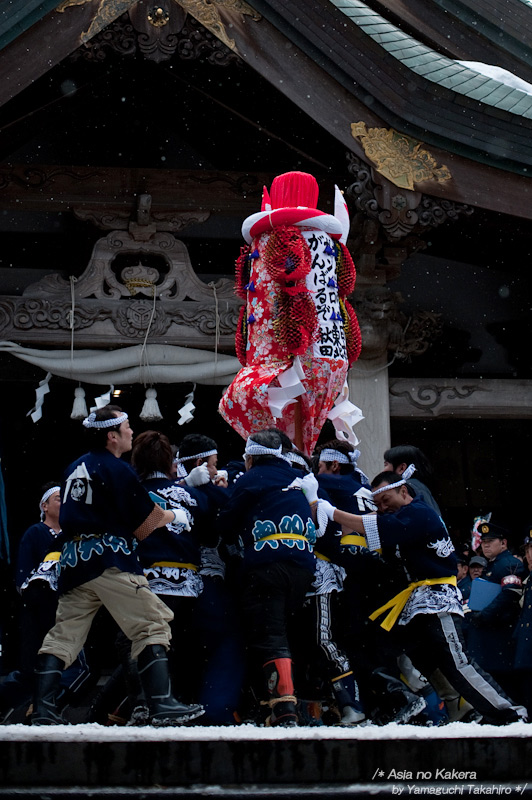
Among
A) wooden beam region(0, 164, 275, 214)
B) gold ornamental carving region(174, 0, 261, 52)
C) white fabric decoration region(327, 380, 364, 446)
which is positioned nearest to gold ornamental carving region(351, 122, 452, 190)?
gold ornamental carving region(174, 0, 261, 52)

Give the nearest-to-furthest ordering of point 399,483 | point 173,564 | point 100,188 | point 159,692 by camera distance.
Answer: point 159,692
point 173,564
point 399,483
point 100,188

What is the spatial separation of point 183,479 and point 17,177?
4046mm

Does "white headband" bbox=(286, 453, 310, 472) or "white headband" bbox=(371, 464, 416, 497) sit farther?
"white headband" bbox=(371, 464, 416, 497)

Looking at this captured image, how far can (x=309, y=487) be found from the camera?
16.9ft

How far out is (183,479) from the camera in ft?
17.8

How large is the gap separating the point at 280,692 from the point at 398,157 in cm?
438

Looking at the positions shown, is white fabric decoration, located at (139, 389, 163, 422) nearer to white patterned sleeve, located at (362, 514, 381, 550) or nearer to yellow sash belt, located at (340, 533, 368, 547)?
yellow sash belt, located at (340, 533, 368, 547)

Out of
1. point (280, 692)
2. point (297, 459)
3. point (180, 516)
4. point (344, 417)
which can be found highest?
point (344, 417)

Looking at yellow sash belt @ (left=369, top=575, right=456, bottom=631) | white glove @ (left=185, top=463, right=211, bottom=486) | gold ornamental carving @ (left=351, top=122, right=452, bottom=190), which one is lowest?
yellow sash belt @ (left=369, top=575, right=456, bottom=631)

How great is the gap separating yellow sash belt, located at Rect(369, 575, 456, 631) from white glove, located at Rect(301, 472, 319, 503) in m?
0.66

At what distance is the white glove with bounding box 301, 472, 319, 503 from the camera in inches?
202

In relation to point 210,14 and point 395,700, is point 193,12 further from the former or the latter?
point 395,700

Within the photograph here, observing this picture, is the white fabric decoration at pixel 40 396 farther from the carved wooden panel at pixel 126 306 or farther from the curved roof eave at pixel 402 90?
the curved roof eave at pixel 402 90

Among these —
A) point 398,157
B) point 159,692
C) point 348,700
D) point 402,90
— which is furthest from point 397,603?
point 402,90
